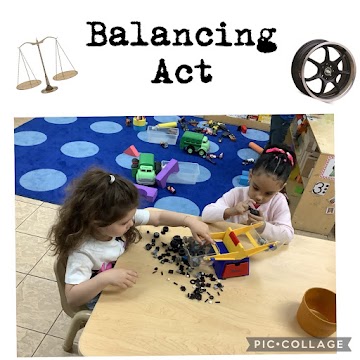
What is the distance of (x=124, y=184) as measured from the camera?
114 centimetres

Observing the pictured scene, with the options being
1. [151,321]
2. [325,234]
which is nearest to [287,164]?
[151,321]

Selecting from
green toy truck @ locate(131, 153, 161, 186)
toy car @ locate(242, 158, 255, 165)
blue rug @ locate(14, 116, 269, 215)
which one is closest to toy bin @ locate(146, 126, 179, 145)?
blue rug @ locate(14, 116, 269, 215)

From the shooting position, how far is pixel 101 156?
291 centimetres

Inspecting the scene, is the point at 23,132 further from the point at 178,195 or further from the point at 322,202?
the point at 322,202

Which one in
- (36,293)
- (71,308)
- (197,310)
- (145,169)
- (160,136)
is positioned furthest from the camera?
(160,136)

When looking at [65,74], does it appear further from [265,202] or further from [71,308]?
[265,202]

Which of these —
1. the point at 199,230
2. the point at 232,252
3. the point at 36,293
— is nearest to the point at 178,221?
the point at 199,230

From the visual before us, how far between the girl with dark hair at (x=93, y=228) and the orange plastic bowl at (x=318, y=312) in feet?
1.18

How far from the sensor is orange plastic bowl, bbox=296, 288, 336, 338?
3.02 feet

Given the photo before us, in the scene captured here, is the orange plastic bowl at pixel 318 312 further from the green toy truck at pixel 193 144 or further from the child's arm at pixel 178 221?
the green toy truck at pixel 193 144

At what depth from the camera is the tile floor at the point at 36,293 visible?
1.54 m

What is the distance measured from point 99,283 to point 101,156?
6.60 feet

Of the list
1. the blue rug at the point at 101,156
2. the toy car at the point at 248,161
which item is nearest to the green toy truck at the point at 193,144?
the blue rug at the point at 101,156

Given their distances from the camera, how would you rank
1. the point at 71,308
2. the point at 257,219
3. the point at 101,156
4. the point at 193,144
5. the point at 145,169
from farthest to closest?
1. the point at 193,144
2. the point at 101,156
3. the point at 145,169
4. the point at 257,219
5. the point at 71,308
